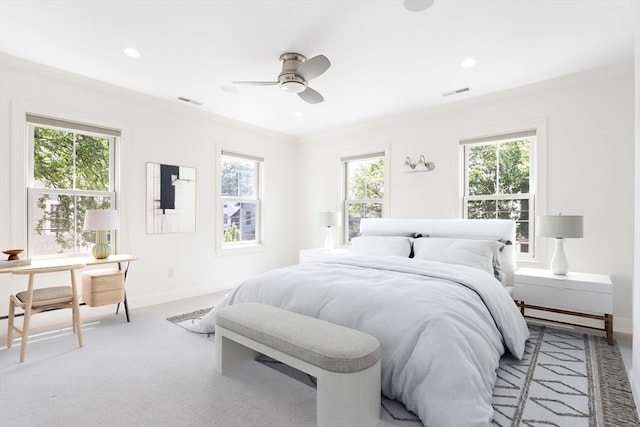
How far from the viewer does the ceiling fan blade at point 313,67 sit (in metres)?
2.55

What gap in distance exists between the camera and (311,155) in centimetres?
592

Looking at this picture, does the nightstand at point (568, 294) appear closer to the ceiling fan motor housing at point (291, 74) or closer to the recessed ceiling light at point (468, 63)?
the recessed ceiling light at point (468, 63)

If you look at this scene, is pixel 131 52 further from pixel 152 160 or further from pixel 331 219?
pixel 331 219

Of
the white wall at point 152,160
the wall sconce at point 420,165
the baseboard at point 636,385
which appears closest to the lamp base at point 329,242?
the white wall at point 152,160

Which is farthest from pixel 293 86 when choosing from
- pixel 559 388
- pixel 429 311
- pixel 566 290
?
pixel 566 290

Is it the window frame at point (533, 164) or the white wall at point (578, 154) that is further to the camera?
the window frame at point (533, 164)

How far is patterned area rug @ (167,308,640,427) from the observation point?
184 cm

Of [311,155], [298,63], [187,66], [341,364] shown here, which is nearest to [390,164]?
[311,155]

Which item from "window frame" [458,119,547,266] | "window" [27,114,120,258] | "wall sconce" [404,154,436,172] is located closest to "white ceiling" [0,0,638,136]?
"window frame" [458,119,547,266]

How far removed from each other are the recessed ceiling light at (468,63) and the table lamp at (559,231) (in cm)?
165

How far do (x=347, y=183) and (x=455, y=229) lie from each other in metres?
2.08

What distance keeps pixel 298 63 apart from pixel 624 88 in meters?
3.18

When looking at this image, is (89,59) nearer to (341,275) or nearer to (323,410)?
(341,275)

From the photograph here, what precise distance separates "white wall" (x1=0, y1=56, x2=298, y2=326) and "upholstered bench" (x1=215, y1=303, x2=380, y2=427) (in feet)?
8.23
